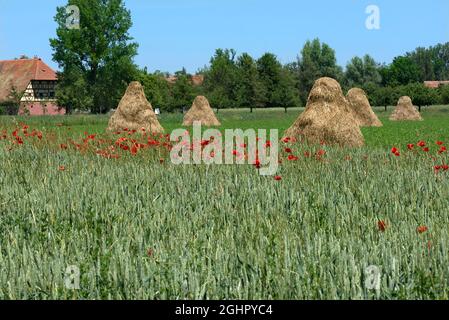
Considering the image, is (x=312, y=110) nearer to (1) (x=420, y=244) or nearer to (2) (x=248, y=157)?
(2) (x=248, y=157)

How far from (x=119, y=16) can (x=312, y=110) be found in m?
48.1

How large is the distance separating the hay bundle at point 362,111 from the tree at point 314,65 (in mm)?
46087

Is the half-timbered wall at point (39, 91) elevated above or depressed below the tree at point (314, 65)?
below

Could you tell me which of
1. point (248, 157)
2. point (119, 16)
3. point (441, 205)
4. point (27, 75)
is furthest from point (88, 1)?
point (441, 205)

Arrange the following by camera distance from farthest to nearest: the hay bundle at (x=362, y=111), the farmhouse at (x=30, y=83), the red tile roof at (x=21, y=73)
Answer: the red tile roof at (x=21, y=73) < the farmhouse at (x=30, y=83) < the hay bundle at (x=362, y=111)

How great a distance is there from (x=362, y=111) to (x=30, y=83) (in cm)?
4513

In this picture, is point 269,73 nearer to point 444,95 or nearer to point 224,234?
point 444,95

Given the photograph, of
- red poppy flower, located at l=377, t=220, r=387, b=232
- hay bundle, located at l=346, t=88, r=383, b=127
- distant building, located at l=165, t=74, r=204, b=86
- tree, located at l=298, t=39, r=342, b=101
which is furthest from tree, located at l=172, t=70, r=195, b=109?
red poppy flower, located at l=377, t=220, r=387, b=232

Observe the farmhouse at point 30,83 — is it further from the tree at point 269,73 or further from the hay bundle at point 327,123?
the hay bundle at point 327,123

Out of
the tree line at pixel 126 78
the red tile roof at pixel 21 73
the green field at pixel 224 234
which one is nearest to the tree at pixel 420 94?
the tree line at pixel 126 78

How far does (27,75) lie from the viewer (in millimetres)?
72062

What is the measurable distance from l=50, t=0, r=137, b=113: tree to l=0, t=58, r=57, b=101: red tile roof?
8214 millimetres

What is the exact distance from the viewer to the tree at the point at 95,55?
6056 cm

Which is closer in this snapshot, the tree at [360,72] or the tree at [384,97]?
the tree at [384,97]
